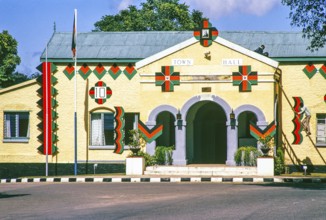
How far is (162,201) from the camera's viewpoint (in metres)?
17.1

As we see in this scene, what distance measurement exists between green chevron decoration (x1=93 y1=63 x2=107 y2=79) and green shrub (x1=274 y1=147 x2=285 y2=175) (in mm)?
8853

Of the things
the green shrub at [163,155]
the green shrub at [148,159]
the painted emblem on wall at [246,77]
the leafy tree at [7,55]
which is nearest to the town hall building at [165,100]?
the painted emblem on wall at [246,77]

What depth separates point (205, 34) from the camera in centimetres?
2923

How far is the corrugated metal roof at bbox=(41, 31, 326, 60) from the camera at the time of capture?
32.3 meters

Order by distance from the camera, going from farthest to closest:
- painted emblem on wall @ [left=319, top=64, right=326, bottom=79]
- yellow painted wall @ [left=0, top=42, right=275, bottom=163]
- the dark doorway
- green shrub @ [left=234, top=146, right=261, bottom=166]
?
1. the dark doorway
2. painted emblem on wall @ [left=319, top=64, right=326, bottom=79]
3. yellow painted wall @ [left=0, top=42, right=275, bottom=163]
4. green shrub @ [left=234, top=146, right=261, bottom=166]

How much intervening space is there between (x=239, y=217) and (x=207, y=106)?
60.8 feet

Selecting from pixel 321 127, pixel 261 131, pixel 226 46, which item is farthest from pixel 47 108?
pixel 321 127

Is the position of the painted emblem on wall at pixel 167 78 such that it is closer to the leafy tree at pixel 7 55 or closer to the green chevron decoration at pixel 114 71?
the green chevron decoration at pixel 114 71

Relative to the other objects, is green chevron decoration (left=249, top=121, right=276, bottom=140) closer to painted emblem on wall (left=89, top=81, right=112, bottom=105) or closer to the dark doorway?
the dark doorway

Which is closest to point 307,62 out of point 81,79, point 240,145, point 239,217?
point 240,145

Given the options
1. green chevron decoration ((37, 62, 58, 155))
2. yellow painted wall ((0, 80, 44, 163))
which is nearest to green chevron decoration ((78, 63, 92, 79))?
green chevron decoration ((37, 62, 58, 155))

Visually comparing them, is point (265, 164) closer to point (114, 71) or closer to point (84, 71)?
point (114, 71)

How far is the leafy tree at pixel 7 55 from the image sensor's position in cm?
5657

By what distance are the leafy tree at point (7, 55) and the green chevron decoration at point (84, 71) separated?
82.4 feet
